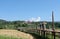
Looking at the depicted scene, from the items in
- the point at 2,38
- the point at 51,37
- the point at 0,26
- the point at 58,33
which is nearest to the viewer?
the point at 58,33

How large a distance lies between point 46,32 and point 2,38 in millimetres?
3798

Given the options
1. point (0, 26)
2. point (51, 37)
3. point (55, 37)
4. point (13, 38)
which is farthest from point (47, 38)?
point (0, 26)

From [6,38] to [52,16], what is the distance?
537cm

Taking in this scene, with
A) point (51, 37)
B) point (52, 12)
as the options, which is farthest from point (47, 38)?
point (52, 12)

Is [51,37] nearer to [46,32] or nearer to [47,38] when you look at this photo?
[47,38]

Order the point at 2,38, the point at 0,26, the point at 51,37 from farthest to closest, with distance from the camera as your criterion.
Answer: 1. the point at 0,26
2. the point at 2,38
3. the point at 51,37

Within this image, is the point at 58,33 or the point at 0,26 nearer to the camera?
the point at 58,33

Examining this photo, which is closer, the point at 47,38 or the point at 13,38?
the point at 47,38

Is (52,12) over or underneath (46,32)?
over

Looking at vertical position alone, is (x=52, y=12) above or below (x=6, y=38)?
above

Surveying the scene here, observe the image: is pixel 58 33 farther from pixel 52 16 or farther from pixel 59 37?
pixel 52 16

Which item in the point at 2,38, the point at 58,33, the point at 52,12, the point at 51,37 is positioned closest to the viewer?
the point at 58,33

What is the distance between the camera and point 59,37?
1438 centimetres

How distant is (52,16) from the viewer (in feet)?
65.3
